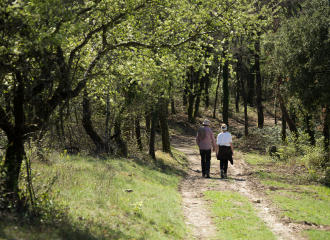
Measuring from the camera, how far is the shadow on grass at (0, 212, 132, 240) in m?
5.03

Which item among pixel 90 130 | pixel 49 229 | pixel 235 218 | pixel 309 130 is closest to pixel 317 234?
pixel 235 218

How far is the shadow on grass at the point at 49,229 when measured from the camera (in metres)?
5.03

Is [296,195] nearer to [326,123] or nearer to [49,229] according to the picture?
[326,123]

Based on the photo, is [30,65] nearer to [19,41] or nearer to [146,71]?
[19,41]

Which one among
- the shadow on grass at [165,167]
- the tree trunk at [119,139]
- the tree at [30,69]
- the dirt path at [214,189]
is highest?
the tree at [30,69]

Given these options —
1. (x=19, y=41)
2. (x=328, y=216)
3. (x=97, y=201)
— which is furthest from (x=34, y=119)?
(x=328, y=216)

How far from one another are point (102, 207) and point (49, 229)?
6.96 ft

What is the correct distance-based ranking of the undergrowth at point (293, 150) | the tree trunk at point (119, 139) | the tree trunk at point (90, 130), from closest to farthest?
the undergrowth at point (293, 150) → the tree trunk at point (90, 130) → the tree trunk at point (119, 139)

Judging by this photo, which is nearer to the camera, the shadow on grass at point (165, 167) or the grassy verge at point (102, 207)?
the grassy verge at point (102, 207)

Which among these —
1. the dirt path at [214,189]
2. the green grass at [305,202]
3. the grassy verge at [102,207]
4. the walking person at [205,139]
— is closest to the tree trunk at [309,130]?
the dirt path at [214,189]

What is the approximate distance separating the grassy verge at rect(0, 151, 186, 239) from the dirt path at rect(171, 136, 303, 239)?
384 mm

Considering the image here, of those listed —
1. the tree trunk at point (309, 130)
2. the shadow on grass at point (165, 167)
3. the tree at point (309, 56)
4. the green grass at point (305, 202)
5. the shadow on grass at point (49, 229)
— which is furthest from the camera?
the tree trunk at point (309, 130)

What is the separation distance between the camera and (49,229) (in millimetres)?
5562

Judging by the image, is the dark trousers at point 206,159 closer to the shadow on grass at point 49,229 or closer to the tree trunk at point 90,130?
the tree trunk at point 90,130
